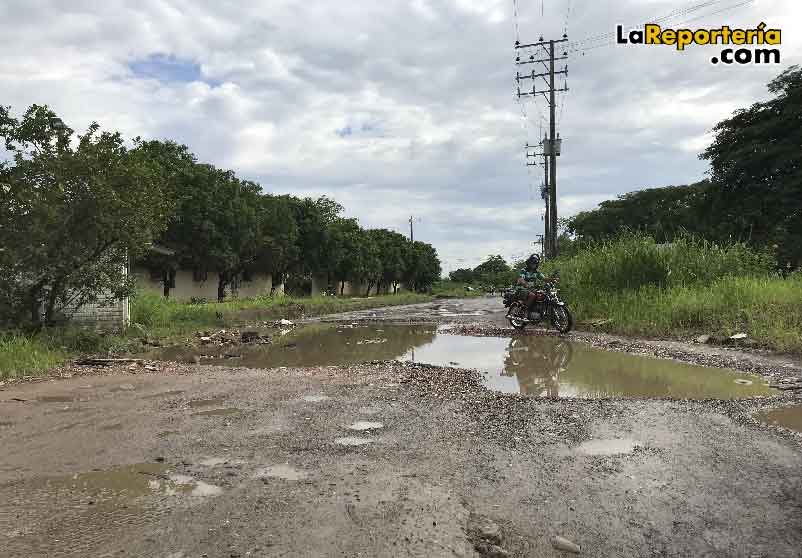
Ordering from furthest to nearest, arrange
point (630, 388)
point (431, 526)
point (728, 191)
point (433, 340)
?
1. point (728, 191)
2. point (433, 340)
3. point (630, 388)
4. point (431, 526)

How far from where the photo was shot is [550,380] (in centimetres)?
731

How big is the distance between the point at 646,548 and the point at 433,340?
10308 millimetres

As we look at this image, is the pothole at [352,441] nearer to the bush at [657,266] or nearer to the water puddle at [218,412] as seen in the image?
the water puddle at [218,412]

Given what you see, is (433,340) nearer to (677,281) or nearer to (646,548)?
→ (677,281)

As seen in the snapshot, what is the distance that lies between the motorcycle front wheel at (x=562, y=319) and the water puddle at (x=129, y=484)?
10381mm

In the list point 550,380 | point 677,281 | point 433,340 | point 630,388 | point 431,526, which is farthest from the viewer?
point 677,281

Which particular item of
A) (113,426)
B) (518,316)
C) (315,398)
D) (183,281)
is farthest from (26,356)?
(183,281)

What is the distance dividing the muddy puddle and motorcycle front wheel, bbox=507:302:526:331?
1.49 metres

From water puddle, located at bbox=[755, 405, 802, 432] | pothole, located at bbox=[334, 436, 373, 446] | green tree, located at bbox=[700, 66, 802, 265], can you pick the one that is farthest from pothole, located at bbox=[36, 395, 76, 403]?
green tree, located at bbox=[700, 66, 802, 265]

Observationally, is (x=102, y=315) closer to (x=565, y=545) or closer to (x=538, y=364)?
(x=538, y=364)

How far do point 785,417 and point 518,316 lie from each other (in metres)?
9.08

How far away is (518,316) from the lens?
14062mm

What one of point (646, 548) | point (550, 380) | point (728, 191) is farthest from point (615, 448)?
point (728, 191)

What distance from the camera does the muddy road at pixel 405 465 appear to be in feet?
9.11
